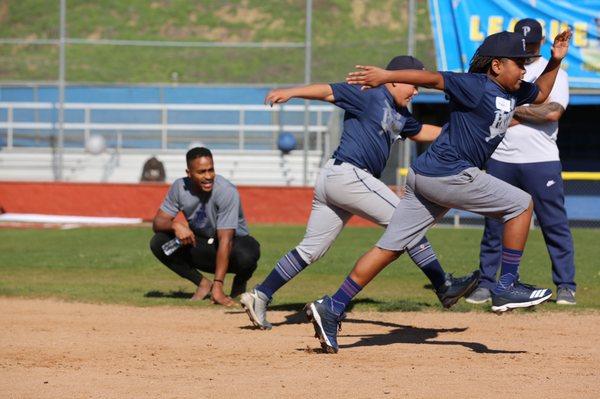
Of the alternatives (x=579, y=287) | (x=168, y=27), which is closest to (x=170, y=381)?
(x=579, y=287)

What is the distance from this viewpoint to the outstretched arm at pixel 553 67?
7.20 meters

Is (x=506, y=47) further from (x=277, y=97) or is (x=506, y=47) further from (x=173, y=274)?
(x=173, y=274)

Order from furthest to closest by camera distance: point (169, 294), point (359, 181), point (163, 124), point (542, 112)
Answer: point (163, 124) → point (169, 294) → point (542, 112) → point (359, 181)

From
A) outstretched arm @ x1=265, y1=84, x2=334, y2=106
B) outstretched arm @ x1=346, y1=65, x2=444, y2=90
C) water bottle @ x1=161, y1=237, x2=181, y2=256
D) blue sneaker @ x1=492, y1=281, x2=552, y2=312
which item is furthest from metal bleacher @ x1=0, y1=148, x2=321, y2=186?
outstretched arm @ x1=346, y1=65, x2=444, y2=90

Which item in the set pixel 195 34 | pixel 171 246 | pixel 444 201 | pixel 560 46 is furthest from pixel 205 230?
pixel 195 34

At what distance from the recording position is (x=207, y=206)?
9461 millimetres

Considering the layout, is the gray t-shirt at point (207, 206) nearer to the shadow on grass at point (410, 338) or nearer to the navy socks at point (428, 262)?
the shadow on grass at point (410, 338)

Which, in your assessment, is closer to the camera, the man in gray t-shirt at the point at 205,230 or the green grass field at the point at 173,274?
the man in gray t-shirt at the point at 205,230

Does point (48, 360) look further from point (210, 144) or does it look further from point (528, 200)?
point (210, 144)

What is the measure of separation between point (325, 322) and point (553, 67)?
7.30ft

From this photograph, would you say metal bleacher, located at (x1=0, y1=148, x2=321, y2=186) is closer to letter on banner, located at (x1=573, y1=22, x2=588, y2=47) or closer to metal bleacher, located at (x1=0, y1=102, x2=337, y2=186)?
metal bleacher, located at (x1=0, y1=102, x2=337, y2=186)

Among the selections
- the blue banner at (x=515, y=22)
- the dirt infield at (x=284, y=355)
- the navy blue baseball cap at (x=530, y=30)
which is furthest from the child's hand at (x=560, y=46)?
the blue banner at (x=515, y=22)

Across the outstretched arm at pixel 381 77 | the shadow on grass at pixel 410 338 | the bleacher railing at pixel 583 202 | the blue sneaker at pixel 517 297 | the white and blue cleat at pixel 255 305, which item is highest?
the outstretched arm at pixel 381 77

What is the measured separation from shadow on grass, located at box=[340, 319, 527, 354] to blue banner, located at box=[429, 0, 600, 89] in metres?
12.1
